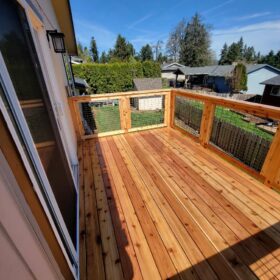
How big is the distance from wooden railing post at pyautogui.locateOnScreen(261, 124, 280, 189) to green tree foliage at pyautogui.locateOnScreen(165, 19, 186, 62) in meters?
38.2

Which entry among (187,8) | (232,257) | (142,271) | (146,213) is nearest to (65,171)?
(146,213)

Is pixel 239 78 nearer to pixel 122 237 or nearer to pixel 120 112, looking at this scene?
pixel 120 112

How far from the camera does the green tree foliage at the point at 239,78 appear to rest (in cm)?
1666

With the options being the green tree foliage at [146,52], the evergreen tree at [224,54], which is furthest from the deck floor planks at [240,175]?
the evergreen tree at [224,54]

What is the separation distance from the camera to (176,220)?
170 cm

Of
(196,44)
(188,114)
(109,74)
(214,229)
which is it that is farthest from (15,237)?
(196,44)

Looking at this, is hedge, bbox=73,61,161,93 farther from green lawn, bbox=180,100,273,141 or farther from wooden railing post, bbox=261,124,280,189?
wooden railing post, bbox=261,124,280,189

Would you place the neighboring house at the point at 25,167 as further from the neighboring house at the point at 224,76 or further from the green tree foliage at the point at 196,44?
the green tree foliage at the point at 196,44

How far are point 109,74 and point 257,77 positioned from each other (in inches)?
682

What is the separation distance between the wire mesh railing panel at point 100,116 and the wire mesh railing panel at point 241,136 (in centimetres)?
214

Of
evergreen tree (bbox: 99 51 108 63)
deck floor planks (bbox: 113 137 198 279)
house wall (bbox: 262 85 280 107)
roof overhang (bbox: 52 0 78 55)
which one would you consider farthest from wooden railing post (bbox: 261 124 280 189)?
evergreen tree (bbox: 99 51 108 63)

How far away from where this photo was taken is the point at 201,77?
24.0 metres

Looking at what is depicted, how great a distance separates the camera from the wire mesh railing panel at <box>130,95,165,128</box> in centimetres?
380

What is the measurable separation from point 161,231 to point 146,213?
0.26 metres
